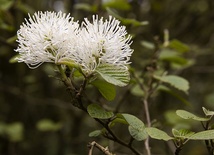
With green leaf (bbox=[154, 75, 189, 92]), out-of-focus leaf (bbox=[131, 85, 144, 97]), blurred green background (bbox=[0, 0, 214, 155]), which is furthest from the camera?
blurred green background (bbox=[0, 0, 214, 155])

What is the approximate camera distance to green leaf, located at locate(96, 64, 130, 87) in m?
0.74

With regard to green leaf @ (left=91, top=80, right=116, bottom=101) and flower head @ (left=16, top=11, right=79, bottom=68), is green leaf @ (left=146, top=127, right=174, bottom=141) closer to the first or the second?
green leaf @ (left=91, top=80, right=116, bottom=101)

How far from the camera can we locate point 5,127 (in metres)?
2.37

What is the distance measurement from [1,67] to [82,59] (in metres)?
2.01

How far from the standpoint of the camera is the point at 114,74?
0.75 metres

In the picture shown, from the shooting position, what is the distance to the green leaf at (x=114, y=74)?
0.74 m

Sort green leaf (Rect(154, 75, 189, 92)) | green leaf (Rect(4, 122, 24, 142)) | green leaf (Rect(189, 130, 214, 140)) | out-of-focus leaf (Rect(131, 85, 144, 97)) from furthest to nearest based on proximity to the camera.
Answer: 1. green leaf (Rect(4, 122, 24, 142))
2. out-of-focus leaf (Rect(131, 85, 144, 97))
3. green leaf (Rect(154, 75, 189, 92))
4. green leaf (Rect(189, 130, 214, 140))

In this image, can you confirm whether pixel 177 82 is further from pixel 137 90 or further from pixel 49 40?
pixel 49 40

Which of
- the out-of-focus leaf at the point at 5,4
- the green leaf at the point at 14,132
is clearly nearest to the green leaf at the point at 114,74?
the out-of-focus leaf at the point at 5,4

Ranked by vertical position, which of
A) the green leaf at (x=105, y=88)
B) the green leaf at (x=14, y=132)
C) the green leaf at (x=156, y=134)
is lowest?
the green leaf at (x=14, y=132)

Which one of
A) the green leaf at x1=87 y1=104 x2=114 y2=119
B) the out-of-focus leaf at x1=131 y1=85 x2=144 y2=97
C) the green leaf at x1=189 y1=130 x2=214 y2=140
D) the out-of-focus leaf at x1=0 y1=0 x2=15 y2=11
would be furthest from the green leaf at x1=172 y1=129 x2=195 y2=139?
the out-of-focus leaf at x1=0 y1=0 x2=15 y2=11

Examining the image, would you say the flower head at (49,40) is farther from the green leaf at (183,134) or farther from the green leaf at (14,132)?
the green leaf at (14,132)

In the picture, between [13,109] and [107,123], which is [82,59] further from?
[13,109]

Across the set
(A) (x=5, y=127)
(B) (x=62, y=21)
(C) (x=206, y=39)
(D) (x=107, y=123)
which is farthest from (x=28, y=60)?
(C) (x=206, y=39)
